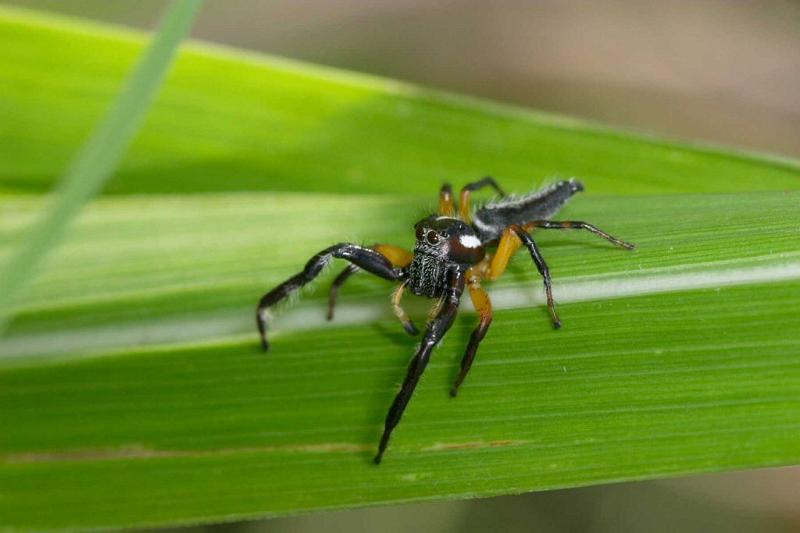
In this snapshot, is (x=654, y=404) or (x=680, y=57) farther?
(x=680, y=57)

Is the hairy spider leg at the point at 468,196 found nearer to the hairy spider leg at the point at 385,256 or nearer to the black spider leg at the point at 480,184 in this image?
the black spider leg at the point at 480,184

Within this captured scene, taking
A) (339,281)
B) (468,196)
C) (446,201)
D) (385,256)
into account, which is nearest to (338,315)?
(339,281)

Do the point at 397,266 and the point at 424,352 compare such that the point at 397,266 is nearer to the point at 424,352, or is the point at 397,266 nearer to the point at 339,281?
the point at 339,281

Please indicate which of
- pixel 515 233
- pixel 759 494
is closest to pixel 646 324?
pixel 515 233

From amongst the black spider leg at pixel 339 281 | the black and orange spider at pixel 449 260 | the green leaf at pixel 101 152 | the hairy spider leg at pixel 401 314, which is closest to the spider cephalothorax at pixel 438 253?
the black and orange spider at pixel 449 260

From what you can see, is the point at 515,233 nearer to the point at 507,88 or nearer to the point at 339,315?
the point at 339,315

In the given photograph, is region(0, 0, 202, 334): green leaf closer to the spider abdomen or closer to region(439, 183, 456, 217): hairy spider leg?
the spider abdomen
